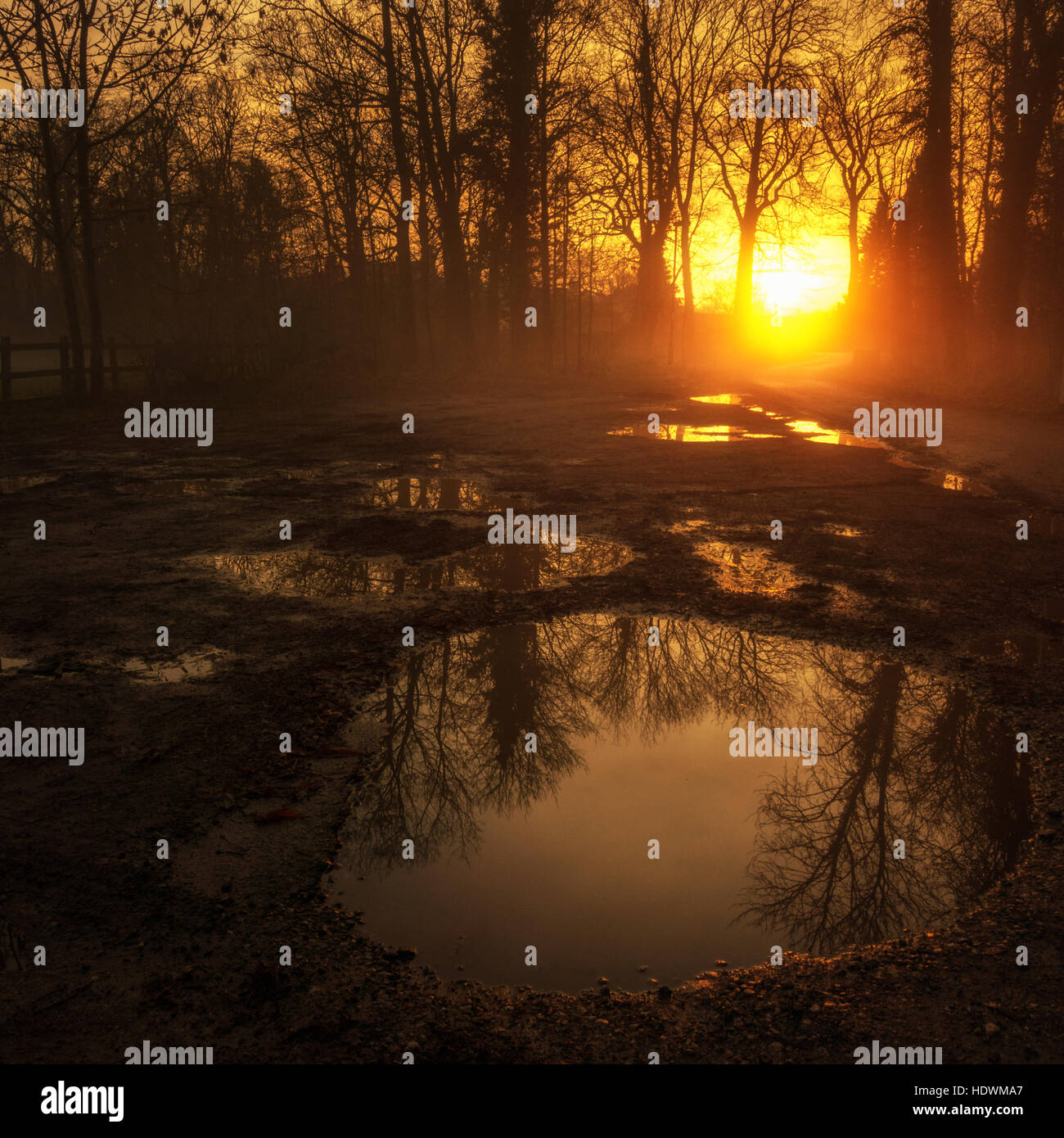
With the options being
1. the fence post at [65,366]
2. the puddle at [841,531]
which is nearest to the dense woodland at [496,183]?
the fence post at [65,366]

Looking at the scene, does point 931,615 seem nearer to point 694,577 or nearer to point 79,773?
point 694,577

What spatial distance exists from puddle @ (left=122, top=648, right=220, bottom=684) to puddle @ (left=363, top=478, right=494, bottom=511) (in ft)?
15.5

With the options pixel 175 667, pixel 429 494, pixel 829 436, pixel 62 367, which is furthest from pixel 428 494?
pixel 62 367

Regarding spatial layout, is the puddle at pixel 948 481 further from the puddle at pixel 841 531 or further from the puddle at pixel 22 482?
the puddle at pixel 22 482

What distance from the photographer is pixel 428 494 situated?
36.7 ft

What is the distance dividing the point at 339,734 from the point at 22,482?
9.41 m

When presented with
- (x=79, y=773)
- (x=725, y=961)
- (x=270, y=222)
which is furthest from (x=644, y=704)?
(x=270, y=222)

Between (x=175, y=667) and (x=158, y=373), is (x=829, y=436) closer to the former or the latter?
(x=175, y=667)

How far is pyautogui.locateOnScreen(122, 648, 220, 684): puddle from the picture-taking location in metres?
5.48

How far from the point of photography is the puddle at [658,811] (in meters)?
3.27
